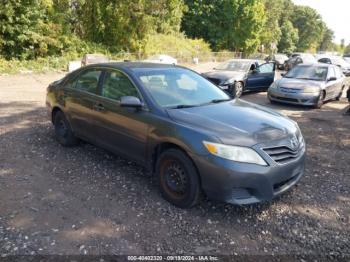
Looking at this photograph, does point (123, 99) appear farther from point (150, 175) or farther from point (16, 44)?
point (16, 44)

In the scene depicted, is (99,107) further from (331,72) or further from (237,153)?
(331,72)

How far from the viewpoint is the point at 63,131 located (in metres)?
6.11

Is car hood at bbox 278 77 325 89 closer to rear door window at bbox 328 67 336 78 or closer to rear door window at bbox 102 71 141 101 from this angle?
rear door window at bbox 328 67 336 78

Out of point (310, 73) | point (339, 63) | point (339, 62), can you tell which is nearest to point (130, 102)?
point (310, 73)

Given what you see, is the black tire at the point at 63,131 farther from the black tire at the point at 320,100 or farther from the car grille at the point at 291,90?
the black tire at the point at 320,100

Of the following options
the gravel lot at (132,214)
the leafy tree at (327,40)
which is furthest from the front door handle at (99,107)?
the leafy tree at (327,40)

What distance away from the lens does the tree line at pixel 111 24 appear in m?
16.9

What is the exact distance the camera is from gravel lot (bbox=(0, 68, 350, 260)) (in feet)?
11.4

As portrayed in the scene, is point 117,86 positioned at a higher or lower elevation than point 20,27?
lower

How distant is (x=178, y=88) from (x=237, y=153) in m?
1.51

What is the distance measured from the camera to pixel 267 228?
12.6 ft

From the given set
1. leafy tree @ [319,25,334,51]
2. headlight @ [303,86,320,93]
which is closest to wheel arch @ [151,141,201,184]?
A: headlight @ [303,86,320,93]

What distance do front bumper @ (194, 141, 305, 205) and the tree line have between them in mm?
15637

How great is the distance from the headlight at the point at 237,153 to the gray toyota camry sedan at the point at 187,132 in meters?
0.01
